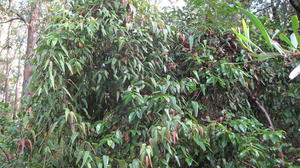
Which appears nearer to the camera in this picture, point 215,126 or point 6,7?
point 215,126

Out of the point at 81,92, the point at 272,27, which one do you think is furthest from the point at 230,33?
the point at 81,92

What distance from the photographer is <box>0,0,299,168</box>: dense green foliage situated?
1368 mm

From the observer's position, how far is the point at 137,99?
1387 mm

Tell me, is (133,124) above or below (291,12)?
below

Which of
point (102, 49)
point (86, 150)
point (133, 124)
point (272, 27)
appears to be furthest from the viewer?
point (272, 27)

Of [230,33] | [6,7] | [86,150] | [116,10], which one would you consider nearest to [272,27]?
[230,33]

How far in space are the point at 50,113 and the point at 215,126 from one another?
95 centimetres

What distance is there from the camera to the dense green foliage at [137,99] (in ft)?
4.49

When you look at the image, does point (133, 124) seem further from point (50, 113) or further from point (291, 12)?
point (291, 12)

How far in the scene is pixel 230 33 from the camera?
195cm

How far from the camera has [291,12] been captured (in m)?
2.58

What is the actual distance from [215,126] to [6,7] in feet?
19.7

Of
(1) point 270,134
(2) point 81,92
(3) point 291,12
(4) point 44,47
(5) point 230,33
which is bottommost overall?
(1) point 270,134

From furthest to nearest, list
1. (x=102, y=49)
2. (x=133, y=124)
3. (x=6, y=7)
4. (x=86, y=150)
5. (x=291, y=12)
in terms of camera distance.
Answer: (x=6, y=7) < (x=291, y=12) < (x=102, y=49) < (x=133, y=124) < (x=86, y=150)
